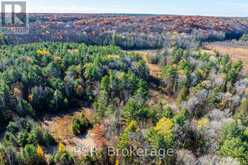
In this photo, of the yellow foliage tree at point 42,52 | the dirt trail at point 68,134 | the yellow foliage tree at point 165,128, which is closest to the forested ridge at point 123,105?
the yellow foliage tree at point 42,52

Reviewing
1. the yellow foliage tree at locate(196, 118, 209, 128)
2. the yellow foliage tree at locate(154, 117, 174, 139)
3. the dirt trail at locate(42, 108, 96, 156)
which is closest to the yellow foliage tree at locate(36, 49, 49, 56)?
the dirt trail at locate(42, 108, 96, 156)

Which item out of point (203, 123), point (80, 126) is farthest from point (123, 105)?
point (203, 123)

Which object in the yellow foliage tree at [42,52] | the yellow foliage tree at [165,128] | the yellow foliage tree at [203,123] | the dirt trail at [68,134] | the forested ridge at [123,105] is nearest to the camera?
the yellow foliage tree at [165,128]

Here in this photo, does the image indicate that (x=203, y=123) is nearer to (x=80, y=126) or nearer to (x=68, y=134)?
(x=80, y=126)

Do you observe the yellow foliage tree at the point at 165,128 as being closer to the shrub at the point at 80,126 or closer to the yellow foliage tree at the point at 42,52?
the shrub at the point at 80,126

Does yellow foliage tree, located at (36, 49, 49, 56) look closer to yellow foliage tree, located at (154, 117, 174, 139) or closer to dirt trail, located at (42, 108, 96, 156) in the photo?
dirt trail, located at (42, 108, 96, 156)

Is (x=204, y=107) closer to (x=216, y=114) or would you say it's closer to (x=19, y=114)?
(x=216, y=114)

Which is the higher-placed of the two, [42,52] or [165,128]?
[42,52]

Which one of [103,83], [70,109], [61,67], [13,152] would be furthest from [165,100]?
[13,152]
